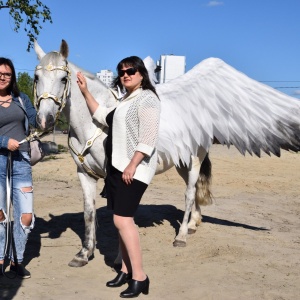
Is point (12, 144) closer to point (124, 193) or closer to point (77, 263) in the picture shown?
point (124, 193)

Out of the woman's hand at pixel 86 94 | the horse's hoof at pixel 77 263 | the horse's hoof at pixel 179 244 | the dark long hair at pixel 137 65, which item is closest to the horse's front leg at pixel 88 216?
the horse's hoof at pixel 77 263

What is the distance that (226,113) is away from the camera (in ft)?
15.0

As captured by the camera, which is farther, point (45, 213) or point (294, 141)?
point (45, 213)

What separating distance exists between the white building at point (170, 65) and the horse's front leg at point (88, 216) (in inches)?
145

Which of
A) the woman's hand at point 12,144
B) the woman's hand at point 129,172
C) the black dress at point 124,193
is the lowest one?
the black dress at point 124,193

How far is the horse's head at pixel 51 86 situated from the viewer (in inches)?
147

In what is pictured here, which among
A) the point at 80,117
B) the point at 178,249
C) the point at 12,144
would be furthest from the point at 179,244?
the point at 12,144

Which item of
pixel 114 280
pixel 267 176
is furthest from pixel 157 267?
pixel 267 176

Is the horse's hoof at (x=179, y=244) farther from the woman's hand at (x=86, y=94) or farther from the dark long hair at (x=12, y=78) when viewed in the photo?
the dark long hair at (x=12, y=78)

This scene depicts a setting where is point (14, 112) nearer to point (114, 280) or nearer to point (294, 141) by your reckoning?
point (114, 280)

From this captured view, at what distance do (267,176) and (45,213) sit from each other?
7114mm

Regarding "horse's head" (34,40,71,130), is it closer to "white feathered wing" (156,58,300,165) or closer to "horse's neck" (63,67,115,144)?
"horse's neck" (63,67,115,144)

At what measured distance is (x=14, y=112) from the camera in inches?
156

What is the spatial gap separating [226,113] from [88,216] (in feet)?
5.78
